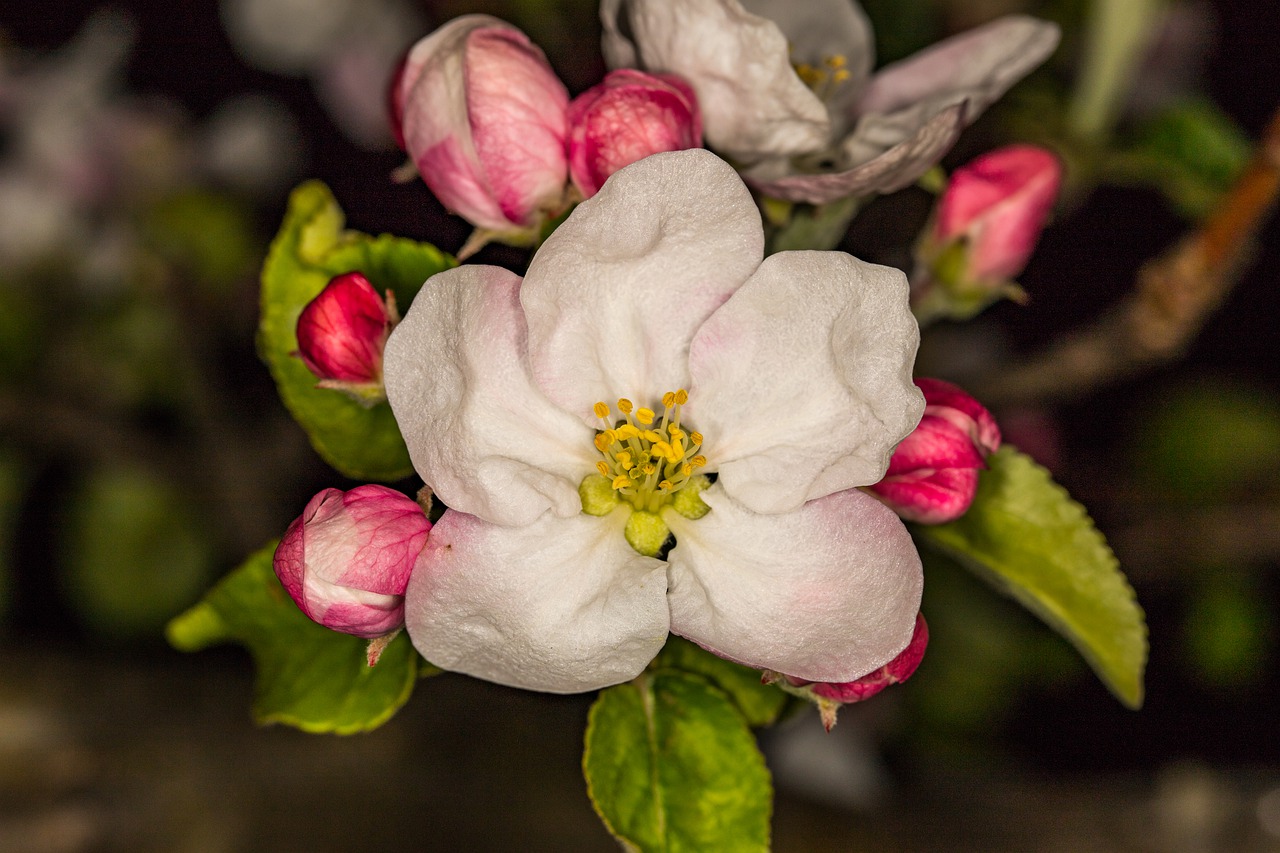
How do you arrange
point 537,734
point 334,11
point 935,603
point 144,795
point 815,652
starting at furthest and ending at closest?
point 334,11 < point 935,603 < point 537,734 < point 144,795 < point 815,652

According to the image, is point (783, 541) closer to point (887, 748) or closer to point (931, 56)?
point (931, 56)

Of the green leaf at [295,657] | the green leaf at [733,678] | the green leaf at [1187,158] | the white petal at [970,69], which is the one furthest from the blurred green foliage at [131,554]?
the green leaf at [1187,158]

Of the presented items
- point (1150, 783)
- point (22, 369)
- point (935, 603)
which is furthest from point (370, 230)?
point (1150, 783)

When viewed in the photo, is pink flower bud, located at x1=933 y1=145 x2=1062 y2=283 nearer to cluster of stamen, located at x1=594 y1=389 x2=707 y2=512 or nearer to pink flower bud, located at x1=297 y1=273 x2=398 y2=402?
cluster of stamen, located at x1=594 y1=389 x2=707 y2=512

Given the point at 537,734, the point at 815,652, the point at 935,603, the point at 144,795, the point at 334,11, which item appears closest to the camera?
the point at 815,652

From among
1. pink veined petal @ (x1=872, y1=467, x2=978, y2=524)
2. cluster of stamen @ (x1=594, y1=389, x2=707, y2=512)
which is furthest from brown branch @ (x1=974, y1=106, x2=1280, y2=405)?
cluster of stamen @ (x1=594, y1=389, x2=707, y2=512)

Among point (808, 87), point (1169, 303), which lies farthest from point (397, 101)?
point (1169, 303)

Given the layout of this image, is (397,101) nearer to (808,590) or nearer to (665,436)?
(665,436)
